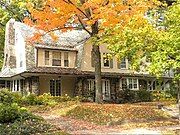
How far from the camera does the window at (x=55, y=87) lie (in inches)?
1399

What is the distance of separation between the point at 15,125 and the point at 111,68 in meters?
25.1

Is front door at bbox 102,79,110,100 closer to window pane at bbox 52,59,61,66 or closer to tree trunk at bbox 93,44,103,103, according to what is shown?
window pane at bbox 52,59,61,66

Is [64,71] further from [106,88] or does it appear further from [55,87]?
[106,88]

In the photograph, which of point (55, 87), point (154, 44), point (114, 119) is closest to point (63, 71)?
point (55, 87)

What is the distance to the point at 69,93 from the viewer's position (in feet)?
120

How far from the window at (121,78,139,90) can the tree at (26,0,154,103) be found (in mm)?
13557

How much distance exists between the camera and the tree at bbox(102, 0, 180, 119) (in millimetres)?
14031

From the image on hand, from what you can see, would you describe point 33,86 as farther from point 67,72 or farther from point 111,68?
point 111,68

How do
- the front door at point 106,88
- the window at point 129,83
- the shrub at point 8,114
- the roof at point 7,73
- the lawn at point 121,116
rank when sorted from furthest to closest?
the window at point 129,83, the front door at point 106,88, the roof at point 7,73, the lawn at point 121,116, the shrub at point 8,114

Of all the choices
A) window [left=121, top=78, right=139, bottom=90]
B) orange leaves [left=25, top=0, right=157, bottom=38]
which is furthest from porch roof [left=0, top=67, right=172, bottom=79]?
orange leaves [left=25, top=0, right=157, bottom=38]

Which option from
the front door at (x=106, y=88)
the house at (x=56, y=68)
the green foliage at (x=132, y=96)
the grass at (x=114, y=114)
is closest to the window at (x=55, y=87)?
the house at (x=56, y=68)

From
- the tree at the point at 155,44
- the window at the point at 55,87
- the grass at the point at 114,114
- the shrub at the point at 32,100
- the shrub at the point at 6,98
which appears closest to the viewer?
the tree at the point at 155,44

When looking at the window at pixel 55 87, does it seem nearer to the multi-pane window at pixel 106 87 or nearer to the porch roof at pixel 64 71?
the porch roof at pixel 64 71

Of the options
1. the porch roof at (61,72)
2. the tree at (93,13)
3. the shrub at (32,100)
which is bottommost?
the shrub at (32,100)
